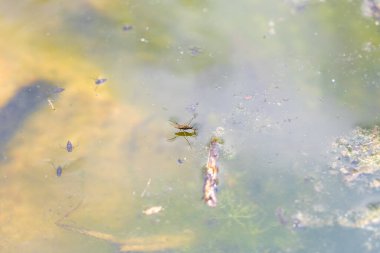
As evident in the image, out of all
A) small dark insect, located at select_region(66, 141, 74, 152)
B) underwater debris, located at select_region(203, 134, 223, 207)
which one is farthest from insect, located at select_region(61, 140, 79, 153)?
underwater debris, located at select_region(203, 134, 223, 207)

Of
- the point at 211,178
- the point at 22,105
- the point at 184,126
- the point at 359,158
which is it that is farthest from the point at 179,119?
the point at 359,158

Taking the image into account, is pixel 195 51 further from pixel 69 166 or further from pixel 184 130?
pixel 69 166

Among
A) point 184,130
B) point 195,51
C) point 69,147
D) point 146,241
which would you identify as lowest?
point 146,241

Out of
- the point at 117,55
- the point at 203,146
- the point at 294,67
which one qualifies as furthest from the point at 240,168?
the point at 117,55

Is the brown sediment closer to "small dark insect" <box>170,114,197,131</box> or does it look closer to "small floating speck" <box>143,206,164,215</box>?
"small floating speck" <box>143,206,164,215</box>

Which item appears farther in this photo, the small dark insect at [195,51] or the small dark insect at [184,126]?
the small dark insect at [195,51]

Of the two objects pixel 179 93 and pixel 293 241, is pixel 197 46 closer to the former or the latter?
pixel 179 93

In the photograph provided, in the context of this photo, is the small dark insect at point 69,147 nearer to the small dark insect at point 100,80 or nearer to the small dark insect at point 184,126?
the small dark insect at point 100,80

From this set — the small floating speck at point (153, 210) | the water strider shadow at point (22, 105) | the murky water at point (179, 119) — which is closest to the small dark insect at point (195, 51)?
the murky water at point (179, 119)
